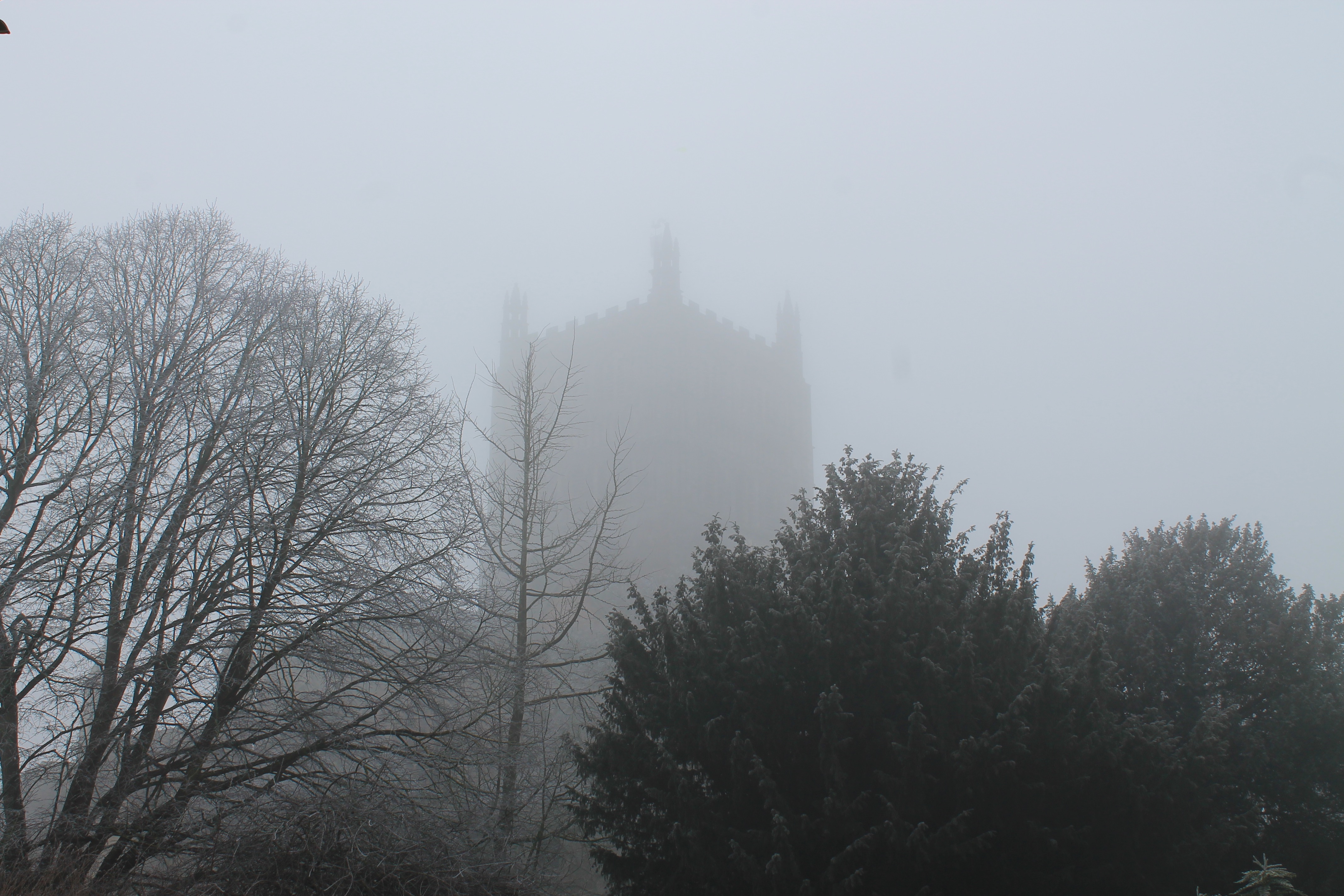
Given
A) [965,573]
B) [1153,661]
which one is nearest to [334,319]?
[965,573]

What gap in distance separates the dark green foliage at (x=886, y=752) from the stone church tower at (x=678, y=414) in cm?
2646

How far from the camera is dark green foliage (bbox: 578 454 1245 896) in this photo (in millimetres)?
8922

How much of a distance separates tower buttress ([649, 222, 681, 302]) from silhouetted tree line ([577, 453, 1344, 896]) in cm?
3390

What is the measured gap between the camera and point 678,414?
42969mm

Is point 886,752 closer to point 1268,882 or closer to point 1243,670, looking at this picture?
point 1268,882

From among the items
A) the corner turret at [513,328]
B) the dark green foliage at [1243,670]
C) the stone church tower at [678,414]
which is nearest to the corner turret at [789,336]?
the stone church tower at [678,414]

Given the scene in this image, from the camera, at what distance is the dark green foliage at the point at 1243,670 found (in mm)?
13680

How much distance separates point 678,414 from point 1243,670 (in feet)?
98.6

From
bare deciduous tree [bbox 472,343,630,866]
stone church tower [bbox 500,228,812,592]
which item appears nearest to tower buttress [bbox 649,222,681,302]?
stone church tower [bbox 500,228,812,592]

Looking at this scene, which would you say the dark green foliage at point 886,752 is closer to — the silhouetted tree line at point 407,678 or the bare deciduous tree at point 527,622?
the silhouetted tree line at point 407,678

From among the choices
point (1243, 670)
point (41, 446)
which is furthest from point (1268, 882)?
point (41, 446)

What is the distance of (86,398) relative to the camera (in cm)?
995

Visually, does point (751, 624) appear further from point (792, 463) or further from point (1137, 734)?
point (792, 463)

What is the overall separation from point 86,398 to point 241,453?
7.35 ft
